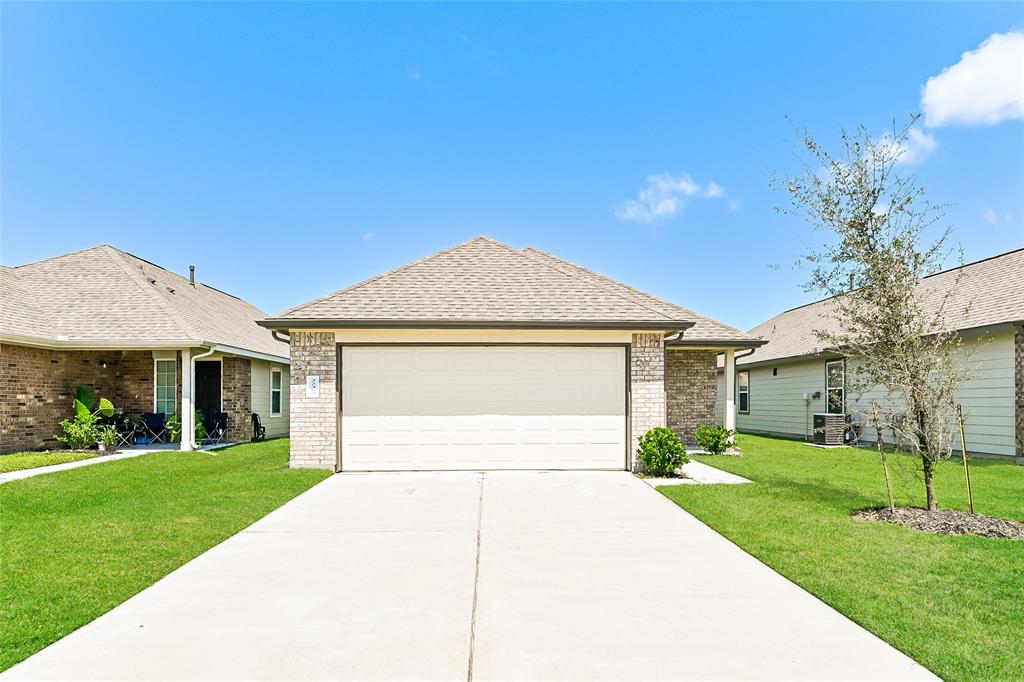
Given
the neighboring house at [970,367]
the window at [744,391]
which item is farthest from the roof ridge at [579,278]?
the window at [744,391]

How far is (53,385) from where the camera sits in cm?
1332

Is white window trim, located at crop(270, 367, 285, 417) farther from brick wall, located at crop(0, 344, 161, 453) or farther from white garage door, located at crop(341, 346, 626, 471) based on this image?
white garage door, located at crop(341, 346, 626, 471)

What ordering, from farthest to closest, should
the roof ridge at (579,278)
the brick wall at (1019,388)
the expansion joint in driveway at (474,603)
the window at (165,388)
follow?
the window at (165,388) → the brick wall at (1019,388) → the roof ridge at (579,278) → the expansion joint in driveway at (474,603)

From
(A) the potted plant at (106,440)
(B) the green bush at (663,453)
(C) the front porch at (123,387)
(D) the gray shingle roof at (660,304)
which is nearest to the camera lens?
(B) the green bush at (663,453)

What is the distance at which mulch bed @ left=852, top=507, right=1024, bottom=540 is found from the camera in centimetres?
608

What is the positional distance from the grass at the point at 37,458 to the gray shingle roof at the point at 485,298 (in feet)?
17.8

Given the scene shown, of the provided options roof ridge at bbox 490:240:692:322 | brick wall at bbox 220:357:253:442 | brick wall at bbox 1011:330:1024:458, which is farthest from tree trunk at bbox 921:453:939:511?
brick wall at bbox 220:357:253:442

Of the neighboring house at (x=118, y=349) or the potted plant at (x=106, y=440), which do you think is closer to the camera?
the neighboring house at (x=118, y=349)

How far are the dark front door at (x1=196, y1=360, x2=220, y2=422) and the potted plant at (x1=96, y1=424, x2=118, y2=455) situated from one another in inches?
90.1

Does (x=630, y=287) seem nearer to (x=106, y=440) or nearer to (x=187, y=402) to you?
(x=187, y=402)

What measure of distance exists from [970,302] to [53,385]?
1905 centimetres

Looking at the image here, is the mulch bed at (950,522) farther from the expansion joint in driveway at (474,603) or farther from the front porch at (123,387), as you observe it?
the front porch at (123,387)

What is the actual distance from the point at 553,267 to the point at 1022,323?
31.5ft

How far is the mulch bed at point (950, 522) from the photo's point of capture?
6.08 metres
